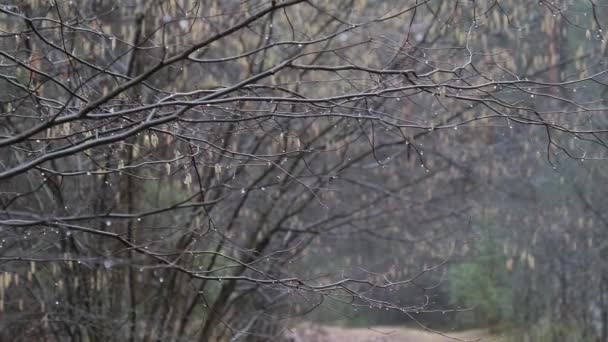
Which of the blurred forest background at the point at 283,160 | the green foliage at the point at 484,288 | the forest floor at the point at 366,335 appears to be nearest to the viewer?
the blurred forest background at the point at 283,160

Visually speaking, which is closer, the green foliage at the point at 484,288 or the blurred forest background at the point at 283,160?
the blurred forest background at the point at 283,160

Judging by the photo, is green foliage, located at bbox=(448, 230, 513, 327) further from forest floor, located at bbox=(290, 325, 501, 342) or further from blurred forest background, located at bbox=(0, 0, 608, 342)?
blurred forest background, located at bbox=(0, 0, 608, 342)

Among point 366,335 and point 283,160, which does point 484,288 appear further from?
point 283,160

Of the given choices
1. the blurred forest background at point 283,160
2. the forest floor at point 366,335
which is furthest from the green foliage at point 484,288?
the blurred forest background at point 283,160

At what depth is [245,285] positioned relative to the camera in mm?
8961

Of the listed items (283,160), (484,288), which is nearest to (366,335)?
(484,288)

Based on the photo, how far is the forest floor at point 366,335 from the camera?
11305 mm

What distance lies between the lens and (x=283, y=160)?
4.91 metres

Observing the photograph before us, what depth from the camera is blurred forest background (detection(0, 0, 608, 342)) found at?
456 cm

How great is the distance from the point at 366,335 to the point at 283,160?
38.4 ft

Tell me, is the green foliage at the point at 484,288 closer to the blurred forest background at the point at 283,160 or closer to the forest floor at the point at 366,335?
the forest floor at the point at 366,335

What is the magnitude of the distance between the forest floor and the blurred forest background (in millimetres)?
875

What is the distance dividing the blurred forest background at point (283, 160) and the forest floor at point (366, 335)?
2.87 ft

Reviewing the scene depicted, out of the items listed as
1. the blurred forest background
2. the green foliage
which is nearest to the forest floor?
the green foliage
